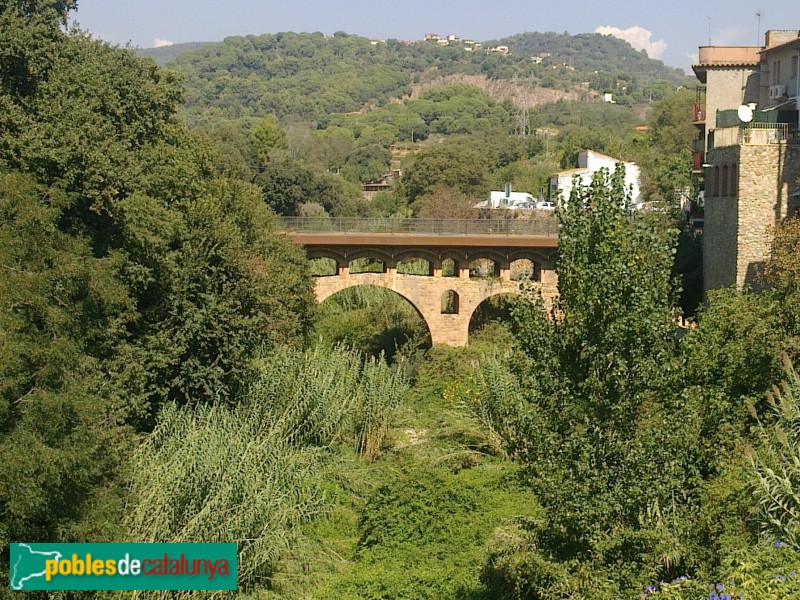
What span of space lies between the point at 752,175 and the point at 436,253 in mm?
11619

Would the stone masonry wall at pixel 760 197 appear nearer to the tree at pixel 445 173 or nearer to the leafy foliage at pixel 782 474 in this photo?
the leafy foliage at pixel 782 474

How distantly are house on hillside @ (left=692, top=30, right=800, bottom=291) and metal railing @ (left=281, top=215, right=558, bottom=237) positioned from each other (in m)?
5.51

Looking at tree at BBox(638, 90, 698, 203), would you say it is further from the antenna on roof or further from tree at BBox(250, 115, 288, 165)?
tree at BBox(250, 115, 288, 165)

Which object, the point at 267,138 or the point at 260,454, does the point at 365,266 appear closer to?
the point at 260,454

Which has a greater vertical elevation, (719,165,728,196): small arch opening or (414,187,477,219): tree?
(719,165,728,196): small arch opening

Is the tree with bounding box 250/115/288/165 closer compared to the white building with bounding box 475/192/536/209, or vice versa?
the white building with bounding box 475/192/536/209

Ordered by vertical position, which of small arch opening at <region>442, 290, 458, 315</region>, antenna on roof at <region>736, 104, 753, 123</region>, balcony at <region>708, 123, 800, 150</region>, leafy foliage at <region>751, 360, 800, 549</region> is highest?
antenna on roof at <region>736, 104, 753, 123</region>

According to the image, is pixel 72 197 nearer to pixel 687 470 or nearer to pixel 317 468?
pixel 317 468

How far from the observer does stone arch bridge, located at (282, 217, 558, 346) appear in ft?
102

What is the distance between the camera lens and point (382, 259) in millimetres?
31719

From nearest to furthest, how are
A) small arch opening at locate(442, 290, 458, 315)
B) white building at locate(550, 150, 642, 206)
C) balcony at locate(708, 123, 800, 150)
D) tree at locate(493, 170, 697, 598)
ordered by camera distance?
tree at locate(493, 170, 697, 598)
balcony at locate(708, 123, 800, 150)
small arch opening at locate(442, 290, 458, 315)
white building at locate(550, 150, 642, 206)

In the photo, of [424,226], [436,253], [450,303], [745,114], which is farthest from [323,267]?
[745,114]

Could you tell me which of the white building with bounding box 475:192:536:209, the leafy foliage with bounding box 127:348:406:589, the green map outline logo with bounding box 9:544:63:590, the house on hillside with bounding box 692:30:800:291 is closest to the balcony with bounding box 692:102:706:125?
the house on hillside with bounding box 692:30:800:291

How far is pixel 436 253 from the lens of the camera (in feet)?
105
